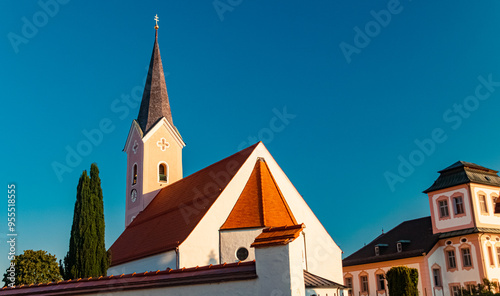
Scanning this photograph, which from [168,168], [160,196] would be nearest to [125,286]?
[160,196]

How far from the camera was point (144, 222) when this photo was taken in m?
32.9

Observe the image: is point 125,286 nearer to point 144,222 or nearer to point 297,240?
point 297,240

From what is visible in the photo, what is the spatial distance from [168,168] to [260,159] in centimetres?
1327

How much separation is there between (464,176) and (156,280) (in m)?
33.5

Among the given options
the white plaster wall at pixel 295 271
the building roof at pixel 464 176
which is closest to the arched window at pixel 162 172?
the building roof at pixel 464 176

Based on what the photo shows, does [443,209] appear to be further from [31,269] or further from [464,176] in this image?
[31,269]

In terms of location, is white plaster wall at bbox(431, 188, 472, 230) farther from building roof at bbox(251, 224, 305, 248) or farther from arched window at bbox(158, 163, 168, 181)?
building roof at bbox(251, 224, 305, 248)

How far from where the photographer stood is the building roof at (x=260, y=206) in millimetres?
23641

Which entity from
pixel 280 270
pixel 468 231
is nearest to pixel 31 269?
pixel 280 270

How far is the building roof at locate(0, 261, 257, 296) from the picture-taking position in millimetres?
10406

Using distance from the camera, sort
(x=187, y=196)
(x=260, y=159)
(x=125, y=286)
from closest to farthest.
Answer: (x=125, y=286)
(x=260, y=159)
(x=187, y=196)

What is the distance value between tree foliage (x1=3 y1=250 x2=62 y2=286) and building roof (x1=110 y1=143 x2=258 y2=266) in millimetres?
5096

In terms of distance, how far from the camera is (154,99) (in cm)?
4003

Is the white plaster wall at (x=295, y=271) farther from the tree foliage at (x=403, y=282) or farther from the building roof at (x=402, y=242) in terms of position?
the building roof at (x=402, y=242)
